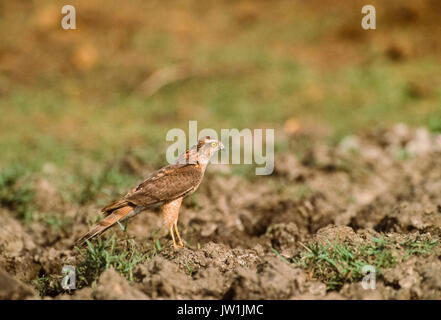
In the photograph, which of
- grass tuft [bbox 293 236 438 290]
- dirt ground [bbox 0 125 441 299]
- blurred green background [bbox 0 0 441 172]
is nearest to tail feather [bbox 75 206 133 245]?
dirt ground [bbox 0 125 441 299]

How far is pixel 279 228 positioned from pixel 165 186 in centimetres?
110

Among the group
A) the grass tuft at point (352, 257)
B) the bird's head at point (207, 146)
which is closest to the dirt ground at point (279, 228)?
the grass tuft at point (352, 257)

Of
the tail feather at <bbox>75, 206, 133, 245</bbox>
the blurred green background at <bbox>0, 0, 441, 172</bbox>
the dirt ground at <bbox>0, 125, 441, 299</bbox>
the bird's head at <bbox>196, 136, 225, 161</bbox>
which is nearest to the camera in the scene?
the dirt ground at <bbox>0, 125, 441, 299</bbox>

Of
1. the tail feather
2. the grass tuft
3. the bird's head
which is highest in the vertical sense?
the bird's head

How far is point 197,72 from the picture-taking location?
43.1 feet

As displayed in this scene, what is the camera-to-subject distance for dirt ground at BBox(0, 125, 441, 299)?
10.1 feet

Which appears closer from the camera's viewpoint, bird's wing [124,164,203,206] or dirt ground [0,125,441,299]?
dirt ground [0,125,441,299]

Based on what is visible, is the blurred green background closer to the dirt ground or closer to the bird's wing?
the dirt ground

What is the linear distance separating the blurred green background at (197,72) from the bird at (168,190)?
7.31 ft

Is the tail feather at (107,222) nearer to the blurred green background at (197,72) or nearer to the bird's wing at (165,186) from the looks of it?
the bird's wing at (165,186)

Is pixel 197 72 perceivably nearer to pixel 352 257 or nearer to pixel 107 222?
pixel 107 222

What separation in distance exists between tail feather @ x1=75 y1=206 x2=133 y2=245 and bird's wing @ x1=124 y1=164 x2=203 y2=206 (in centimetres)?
9
